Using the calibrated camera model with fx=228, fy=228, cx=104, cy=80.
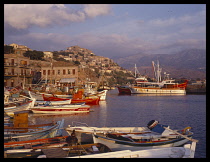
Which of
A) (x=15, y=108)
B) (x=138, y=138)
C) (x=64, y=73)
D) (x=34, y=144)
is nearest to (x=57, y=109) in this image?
(x=15, y=108)

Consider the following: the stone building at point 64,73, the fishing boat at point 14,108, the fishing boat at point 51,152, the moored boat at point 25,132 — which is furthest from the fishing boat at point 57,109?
the stone building at point 64,73

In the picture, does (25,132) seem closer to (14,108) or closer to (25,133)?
(25,133)

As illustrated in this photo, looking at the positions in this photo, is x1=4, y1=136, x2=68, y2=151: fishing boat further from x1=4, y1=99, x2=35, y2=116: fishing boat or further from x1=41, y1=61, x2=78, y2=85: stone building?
x1=41, y1=61, x2=78, y2=85: stone building

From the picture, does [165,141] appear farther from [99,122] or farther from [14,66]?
[14,66]

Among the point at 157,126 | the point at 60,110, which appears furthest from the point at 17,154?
the point at 60,110

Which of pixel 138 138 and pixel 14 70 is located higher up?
pixel 14 70

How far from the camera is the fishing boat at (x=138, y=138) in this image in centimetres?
1182

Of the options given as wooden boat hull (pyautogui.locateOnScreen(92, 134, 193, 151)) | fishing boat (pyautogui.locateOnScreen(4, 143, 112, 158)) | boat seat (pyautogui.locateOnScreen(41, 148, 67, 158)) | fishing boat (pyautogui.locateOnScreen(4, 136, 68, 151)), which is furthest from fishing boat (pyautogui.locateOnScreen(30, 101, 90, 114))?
boat seat (pyautogui.locateOnScreen(41, 148, 67, 158))

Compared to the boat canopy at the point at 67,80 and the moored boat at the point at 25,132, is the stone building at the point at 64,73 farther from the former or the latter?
the moored boat at the point at 25,132

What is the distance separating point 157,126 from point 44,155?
7.43m

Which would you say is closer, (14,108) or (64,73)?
(14,108)

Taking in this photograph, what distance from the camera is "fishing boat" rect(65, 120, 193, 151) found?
11820mm

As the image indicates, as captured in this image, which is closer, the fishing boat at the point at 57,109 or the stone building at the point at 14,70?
the fishing boat at the point at 57,109

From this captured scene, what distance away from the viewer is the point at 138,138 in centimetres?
1270
